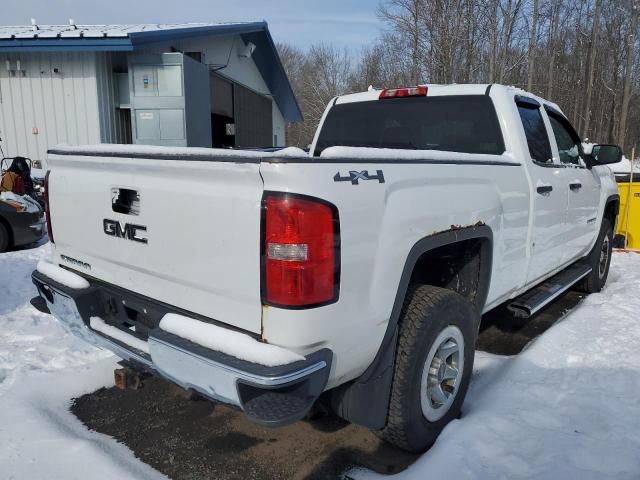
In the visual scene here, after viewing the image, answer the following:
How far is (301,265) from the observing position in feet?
6.59

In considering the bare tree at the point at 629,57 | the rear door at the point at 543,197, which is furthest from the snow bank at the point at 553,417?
the bare tree at the point at 629,57

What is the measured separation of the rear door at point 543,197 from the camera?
148 inches

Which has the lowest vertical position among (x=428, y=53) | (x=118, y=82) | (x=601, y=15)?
(x=118, y=82)

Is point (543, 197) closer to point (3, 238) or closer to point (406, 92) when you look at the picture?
point (406, 92)

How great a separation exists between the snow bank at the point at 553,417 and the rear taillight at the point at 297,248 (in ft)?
3.94

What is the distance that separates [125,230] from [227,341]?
953mm

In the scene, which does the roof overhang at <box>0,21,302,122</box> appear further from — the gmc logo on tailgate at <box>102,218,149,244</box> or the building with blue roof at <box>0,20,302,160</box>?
the gmc logo on tailgate at <box>102,218,149,244</box>

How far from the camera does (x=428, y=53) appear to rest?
1989 centimetres

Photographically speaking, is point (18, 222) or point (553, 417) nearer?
point (553, 417)

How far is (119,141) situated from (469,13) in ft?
44.7

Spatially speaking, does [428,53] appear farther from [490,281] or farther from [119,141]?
[490,281]

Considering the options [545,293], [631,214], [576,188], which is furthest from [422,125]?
[631,214]

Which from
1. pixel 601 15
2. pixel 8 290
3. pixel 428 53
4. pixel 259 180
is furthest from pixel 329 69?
pixel 259 180

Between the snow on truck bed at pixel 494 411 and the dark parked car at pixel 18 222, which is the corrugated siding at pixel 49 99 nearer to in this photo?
the dark parked car at pixel 18 222
